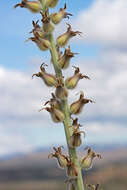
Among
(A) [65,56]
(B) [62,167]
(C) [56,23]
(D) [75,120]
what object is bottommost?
(B) [62,167]

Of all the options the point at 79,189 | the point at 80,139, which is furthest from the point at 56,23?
the point at 79,189

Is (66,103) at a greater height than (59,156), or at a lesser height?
greater

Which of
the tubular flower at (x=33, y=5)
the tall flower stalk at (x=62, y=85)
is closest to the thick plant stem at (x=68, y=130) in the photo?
the tall flower stalk at (x=62, y=85)

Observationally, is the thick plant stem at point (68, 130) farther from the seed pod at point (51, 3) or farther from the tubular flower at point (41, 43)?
the seed pod at point (51, 3)

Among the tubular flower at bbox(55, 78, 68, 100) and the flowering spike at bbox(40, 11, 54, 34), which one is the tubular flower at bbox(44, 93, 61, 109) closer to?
the tubular flower at bbox(55, 78, 68, 100)

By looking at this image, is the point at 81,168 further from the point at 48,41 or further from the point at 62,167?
the point at 48,41

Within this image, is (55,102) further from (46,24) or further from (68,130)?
(46,24)
